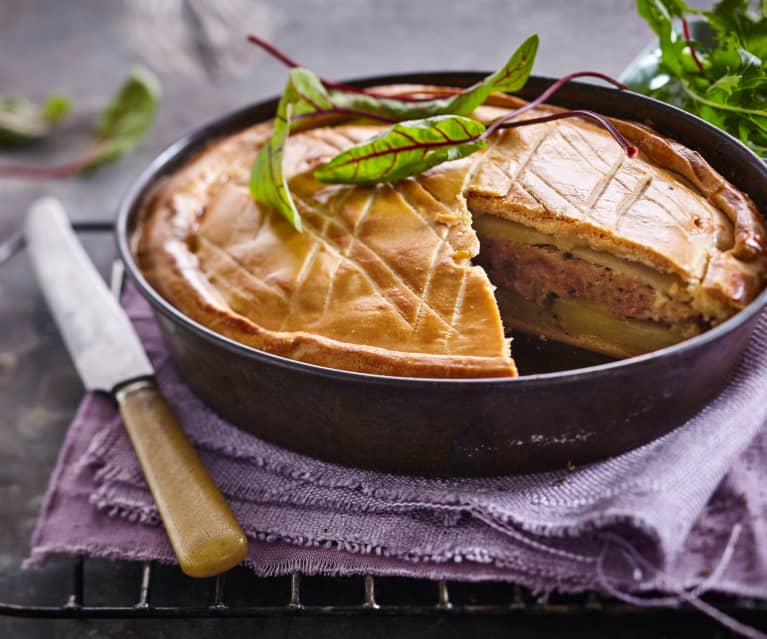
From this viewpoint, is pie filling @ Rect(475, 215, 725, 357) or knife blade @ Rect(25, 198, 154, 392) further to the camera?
knife blade @ Rect(25, 198, 154, 392)

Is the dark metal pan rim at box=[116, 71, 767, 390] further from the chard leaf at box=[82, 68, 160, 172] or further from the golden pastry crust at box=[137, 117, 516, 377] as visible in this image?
the chard leaf at box=[82, 68, 160, 172]

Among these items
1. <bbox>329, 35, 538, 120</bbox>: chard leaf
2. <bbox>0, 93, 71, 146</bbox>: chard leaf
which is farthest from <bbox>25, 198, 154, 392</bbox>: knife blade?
<bbox>0, 93, 71, 146</bbox>: chard leaf

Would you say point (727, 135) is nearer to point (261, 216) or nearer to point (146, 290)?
point (261, 216)

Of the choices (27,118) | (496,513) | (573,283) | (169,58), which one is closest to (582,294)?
(573,283)

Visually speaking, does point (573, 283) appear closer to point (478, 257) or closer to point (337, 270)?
point (478, 257)

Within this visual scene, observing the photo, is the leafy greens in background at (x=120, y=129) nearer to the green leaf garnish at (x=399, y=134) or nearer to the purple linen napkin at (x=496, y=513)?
the green leaf garnish at (x=399, y=134)

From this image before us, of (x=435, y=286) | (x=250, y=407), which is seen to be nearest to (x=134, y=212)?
(x=250, y=407)
